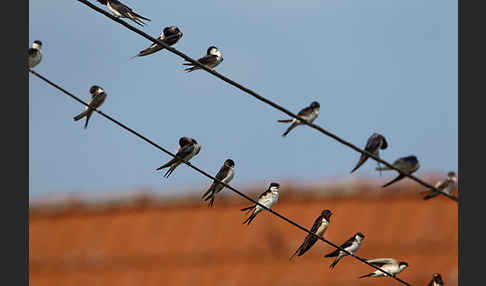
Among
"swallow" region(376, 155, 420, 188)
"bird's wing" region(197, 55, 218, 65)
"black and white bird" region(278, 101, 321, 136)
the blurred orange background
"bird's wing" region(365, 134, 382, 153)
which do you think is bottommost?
"swallow" region(376, 155, 420, 188)

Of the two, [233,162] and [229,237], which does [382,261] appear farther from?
[229,237]

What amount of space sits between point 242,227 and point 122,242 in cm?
279

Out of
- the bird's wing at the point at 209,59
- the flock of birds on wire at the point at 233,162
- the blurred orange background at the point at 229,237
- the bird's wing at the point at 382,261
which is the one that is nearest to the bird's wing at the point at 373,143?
the flock of birds on wire at the point at 233,162

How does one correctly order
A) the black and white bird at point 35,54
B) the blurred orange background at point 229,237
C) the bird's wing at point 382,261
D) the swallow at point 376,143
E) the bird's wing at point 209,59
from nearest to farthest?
the swallow at point 376,143, the bird's wing at point 382,261, the black and white bird at point 35,54, the bird's wing at point 209,59, the blurred orange background at point 229,237

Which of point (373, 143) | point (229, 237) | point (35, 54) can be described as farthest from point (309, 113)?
point (229, 237)

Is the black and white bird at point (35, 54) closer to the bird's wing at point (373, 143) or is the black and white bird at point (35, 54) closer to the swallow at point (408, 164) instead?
the bird's wing at point (373, 143)

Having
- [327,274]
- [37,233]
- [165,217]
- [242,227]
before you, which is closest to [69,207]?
[37,233]

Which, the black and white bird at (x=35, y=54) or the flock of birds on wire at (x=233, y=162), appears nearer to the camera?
the flock of birds on wire at (x=233, y=162)

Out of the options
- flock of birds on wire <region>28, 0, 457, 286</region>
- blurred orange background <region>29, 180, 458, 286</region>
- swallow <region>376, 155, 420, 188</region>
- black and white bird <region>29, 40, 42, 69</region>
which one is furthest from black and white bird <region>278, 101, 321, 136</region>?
blurred orange background <region>29, 180, 458, 286</region>

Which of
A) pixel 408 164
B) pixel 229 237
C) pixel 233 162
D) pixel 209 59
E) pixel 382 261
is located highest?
pixel 229 237

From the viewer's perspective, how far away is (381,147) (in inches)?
325

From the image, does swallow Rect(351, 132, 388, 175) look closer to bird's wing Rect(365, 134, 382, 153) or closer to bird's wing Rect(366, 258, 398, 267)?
Result: bird's wing Rect(365, 134, 382, 153)

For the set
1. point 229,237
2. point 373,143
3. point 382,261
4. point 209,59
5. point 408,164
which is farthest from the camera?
point 229,237

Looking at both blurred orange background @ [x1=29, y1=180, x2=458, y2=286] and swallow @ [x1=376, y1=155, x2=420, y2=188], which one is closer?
swallow @ [x1=376, y1=155, x2=420, y2=188]
